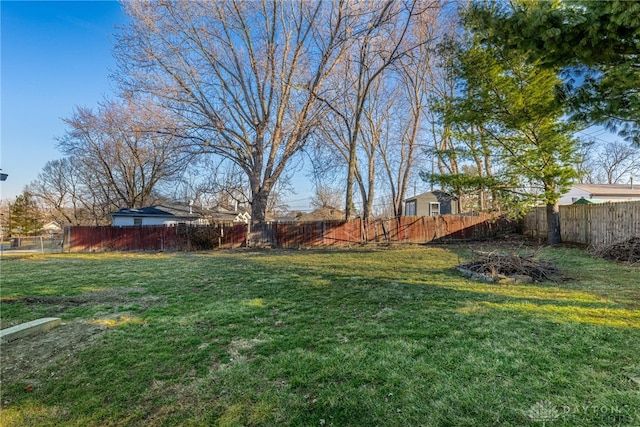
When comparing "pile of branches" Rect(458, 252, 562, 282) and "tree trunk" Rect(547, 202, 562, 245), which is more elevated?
"tree trunk" Rect(547, 202, 562, 245)

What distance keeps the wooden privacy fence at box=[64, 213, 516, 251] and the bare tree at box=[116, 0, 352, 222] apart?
1708 mm

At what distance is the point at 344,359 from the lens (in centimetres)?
258

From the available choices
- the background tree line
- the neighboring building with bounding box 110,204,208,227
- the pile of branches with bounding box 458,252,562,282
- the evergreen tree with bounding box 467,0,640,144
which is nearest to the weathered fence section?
the background tree line

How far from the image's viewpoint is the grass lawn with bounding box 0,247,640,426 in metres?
1.88

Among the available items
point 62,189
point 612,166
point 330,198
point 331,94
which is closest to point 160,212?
point 331,94

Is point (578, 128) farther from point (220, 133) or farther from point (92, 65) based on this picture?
point (92, 65)

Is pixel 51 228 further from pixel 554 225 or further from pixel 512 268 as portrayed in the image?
pixel 554 225

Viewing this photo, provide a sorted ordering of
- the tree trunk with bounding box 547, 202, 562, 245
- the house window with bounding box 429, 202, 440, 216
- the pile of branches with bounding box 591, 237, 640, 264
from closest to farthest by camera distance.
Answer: the pile of branches with bounding box 591, 237, 640, 264 < the tree trunk with bounding box 547, 202, 562, 245 < the house window with bounding box 429, 202, 440, 216

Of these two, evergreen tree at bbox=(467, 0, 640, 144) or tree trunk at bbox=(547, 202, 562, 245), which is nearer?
evergreen tree at bbox=(467, 0, 640, 144)

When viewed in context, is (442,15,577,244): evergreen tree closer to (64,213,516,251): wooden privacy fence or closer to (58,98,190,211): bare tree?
(64,213,516,251): wooden privacy fence

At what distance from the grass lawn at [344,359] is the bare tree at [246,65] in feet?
29.8

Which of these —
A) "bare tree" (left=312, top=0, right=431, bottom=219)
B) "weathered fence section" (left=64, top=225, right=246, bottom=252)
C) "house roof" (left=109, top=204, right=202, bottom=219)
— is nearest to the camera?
"bare tree" (left=312, top=0, right=431, bottom=219)

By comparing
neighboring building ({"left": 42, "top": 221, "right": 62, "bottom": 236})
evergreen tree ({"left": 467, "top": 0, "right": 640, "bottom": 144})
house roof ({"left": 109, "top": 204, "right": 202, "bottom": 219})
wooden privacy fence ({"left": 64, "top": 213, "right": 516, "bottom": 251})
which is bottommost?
wooden privacy fence ({"left": 64, "top": 213, "right": 516, "bottom": 251})

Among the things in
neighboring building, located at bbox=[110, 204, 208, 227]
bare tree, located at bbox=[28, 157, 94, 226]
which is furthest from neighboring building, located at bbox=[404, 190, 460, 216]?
bare tree, located at bbox=[28, 157, 94, 226]
